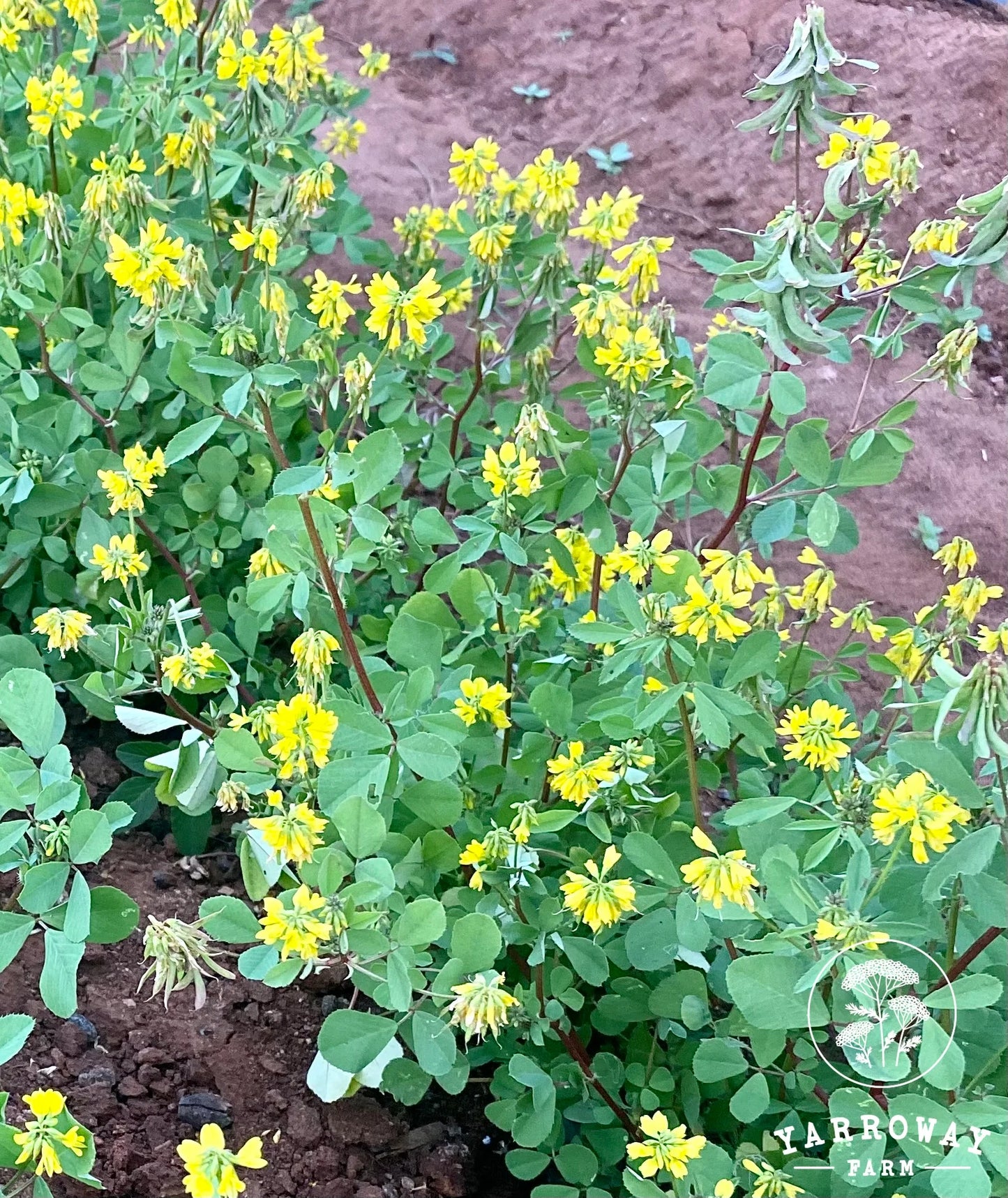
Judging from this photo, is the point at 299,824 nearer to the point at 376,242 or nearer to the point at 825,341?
the point at 825,341

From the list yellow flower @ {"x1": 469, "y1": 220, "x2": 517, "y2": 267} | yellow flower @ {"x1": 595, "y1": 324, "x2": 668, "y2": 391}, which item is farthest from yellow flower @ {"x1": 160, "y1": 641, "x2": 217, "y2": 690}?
yellow flower @ {"x1": 469, "y1": 220, "x2": 517, "y2": 267}

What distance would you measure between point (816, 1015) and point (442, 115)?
3.34 m

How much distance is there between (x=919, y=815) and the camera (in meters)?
1.09

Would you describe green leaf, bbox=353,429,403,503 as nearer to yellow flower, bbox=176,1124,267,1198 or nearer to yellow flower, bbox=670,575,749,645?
yellow flower, bbox=670,575,749,645

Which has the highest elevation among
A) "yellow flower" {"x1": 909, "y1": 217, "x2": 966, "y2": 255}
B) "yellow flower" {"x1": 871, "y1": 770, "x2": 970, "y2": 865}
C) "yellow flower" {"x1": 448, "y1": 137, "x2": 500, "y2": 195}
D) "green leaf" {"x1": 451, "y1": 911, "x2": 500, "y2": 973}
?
"yellow flower" {"x1": 909, "y1": 217, "x2": 966, "y2": 255}

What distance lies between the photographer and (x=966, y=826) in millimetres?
1224

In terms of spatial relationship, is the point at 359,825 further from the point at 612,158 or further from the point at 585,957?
the point at 612,158

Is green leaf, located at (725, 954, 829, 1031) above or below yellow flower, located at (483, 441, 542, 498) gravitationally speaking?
below

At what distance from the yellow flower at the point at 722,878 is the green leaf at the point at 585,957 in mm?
241

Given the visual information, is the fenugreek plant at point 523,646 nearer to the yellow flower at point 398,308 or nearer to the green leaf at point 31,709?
the yellow flower at point 398,308

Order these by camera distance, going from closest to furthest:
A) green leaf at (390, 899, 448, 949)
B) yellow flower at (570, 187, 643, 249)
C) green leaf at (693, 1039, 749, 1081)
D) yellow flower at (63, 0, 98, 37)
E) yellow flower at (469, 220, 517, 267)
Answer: green leaf at (390, 899, 448, 949)
green leaf at (693, 1039, 749, 1081)
yellow flower at (469, 220, 517, 267)
yellow flower at (570, 187, 643, 249)
yellow flower at (63, 0, 98, 37)

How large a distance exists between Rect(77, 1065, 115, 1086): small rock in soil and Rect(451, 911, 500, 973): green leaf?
62 centimetres

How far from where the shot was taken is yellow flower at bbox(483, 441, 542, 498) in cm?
146

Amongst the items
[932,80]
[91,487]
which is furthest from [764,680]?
[932,80]
